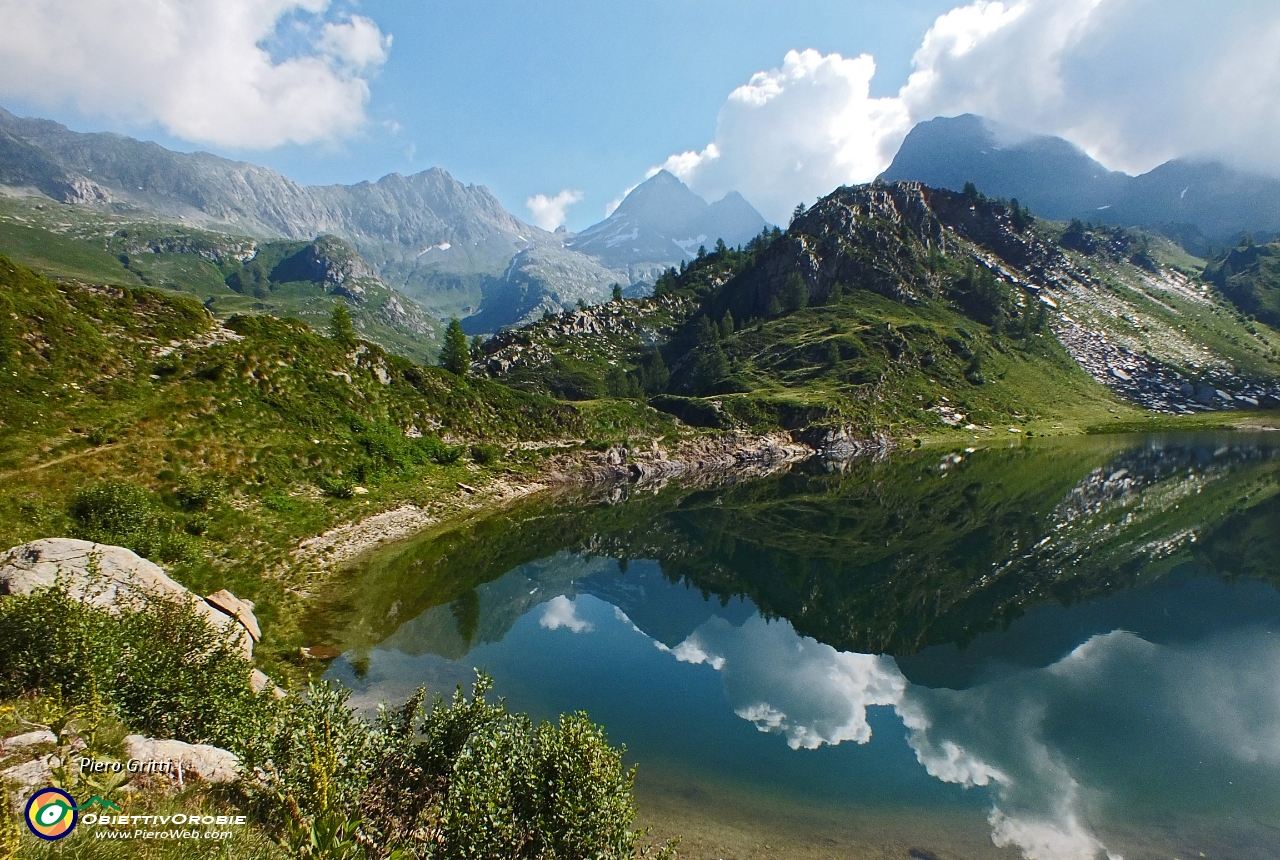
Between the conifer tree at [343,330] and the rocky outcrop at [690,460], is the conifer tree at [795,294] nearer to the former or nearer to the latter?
the rocky outcrop at [690,460]

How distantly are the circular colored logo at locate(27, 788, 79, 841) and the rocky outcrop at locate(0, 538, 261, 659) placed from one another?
28.0 ft

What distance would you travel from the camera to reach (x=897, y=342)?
133625 millimetres

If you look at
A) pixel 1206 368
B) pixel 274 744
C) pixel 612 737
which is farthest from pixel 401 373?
pixel 1206 368

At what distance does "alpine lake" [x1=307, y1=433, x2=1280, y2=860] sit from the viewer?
1410 centimetres

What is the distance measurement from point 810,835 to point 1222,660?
2144 cm

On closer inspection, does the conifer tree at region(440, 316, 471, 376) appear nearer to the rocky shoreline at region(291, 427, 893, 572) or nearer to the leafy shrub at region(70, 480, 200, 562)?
the rocky shoreline at region(291, 427, 893, 572)

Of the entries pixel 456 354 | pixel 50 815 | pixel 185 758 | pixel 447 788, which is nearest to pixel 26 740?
pixel 185 758

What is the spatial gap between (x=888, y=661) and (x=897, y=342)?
127 meters

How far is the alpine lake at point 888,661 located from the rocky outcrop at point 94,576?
6436 mm

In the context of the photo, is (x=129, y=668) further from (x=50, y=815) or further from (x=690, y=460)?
(x=690, y=460)

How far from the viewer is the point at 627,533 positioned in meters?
44.8

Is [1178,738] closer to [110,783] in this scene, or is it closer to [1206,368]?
[110,783]

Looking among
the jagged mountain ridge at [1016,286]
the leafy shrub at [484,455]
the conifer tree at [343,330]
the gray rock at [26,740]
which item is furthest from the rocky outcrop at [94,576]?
the jagged mountain ridge at [1016,286]

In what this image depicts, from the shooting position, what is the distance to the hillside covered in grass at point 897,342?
395 ft
